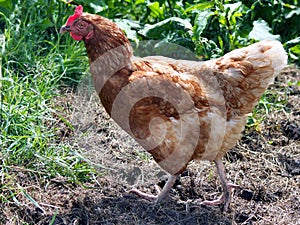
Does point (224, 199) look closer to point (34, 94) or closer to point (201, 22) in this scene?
point (201, 22)

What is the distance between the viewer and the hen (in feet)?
12.8

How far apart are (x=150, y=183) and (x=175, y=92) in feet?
2.96

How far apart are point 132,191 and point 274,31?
8.44 feet

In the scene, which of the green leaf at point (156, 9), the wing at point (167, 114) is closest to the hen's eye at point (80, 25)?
the wing at point (167, 114)

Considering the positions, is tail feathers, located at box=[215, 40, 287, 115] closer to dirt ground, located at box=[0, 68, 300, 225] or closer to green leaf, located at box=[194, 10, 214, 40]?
dirt ground, located at box=[0, 68, 300, 225]

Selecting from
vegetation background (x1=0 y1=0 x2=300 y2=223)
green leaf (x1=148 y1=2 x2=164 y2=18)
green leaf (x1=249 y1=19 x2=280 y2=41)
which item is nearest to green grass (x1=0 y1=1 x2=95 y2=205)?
vegetation background (x1=0 y1=0 x2=300 y2=223)

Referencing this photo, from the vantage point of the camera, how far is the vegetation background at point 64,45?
4355 mm

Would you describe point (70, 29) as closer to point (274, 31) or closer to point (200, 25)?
point (200, 25)

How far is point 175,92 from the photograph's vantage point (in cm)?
392

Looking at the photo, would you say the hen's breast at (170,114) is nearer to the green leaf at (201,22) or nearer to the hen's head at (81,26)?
the hen's head at (81,26)

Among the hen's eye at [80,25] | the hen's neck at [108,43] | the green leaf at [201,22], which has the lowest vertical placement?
the green leaf at [201,22]

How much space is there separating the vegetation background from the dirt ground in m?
0.12

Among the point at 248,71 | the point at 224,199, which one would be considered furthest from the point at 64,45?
the point at 224,199

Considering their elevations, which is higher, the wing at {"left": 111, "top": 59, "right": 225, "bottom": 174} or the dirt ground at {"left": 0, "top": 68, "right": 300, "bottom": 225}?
the wing at {"left": 111, "top": 59, "right": 225, "bottom": 174}
